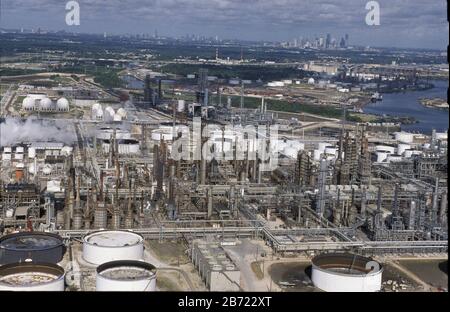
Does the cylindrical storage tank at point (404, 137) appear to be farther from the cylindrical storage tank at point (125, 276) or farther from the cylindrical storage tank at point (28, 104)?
the cylindrical storage tank at point (125, 276)

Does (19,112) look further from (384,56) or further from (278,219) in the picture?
(384,56)

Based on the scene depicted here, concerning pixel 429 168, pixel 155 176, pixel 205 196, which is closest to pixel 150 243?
pixel 205 196

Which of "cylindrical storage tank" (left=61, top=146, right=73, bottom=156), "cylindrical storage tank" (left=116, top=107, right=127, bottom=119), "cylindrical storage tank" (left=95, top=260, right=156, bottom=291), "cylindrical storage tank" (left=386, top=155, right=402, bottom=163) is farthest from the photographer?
"cylindrical storage tank" (left=116, top=107, right=127, bottom=119)

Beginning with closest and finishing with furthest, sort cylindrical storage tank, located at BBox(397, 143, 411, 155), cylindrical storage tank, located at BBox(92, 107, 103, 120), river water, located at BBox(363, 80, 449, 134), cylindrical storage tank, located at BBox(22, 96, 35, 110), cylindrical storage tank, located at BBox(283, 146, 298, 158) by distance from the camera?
1. cylindrical storage tank, located at BBox(283, 146, 298, 158)
2. cylindrical storage tank, located at BBox(397, 143, 411, 155)
3. cylindrical storage tank, located at BBox(92, 107, 103, 120)
4. cylindrical storage tank, located at BBox(22, 96, 35, 110)
5. river water, located at BBox(363, 80, 449, 134)

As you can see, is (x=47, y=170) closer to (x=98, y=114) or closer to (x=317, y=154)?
(x=317, y=154)

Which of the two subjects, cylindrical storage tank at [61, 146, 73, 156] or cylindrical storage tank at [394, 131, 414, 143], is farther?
cylindrical storage tank at [394, 131, 414, 143]

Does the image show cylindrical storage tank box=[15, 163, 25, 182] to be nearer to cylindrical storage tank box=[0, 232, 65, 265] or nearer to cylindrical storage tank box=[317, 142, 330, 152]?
cylindrical storage tank box=[0, 232, 65, 265]

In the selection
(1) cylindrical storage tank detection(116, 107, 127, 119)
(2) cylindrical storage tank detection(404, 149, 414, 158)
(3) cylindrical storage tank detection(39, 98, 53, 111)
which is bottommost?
(2) cylindrical storage tank detection(404, 149, 414, 158)

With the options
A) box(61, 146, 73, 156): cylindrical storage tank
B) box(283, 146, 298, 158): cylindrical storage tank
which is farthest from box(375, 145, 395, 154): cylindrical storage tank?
box(61, 146, 73, 156): cylindrical storage tank
